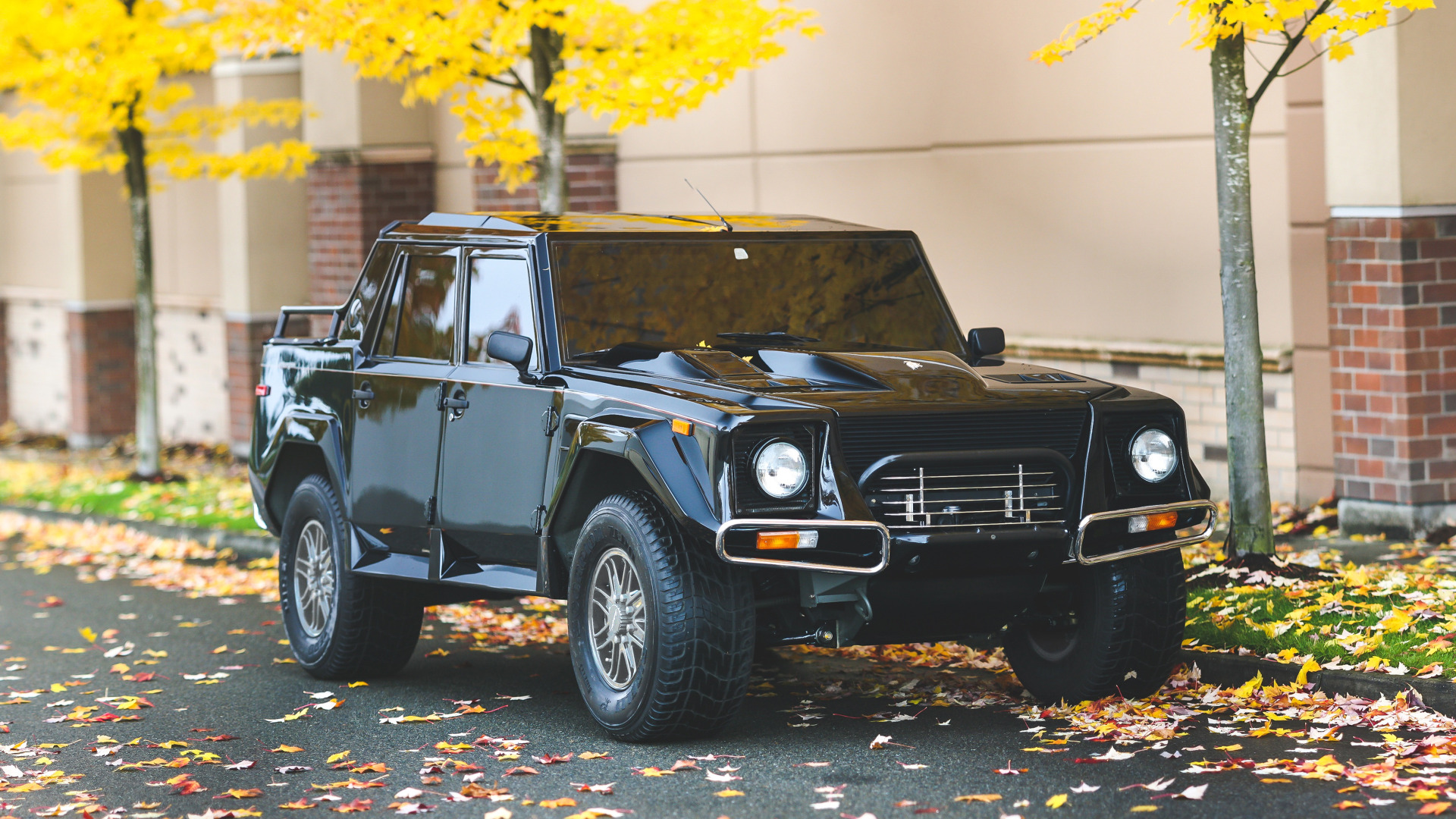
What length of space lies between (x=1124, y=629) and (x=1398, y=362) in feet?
13.8

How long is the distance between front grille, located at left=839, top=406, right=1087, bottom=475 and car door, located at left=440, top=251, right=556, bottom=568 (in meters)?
1.32

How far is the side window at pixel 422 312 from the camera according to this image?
7.68 meters

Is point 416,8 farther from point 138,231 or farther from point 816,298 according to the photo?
point 138,231

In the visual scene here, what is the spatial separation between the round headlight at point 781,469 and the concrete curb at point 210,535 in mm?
7301

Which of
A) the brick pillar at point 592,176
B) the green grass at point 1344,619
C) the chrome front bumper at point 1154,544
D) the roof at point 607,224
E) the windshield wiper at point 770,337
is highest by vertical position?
the brick pillar at point 592,176

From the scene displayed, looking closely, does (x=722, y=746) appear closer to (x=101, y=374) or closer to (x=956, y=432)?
(x=956, y=432)

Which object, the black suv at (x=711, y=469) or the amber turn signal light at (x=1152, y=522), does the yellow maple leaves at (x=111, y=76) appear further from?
the amber turn signal light at (x=1152, y=522)

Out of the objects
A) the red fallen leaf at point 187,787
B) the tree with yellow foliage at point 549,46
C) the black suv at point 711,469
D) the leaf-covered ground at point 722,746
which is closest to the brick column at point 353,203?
the tree with yellow foliage at point 549,46

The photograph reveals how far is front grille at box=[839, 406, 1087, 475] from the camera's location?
6.09m

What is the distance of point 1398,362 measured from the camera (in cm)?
1006

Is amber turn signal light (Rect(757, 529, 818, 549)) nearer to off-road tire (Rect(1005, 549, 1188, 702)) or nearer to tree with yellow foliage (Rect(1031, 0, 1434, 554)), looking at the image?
off-road tire (Rect(1005, 549, 1188, 702))

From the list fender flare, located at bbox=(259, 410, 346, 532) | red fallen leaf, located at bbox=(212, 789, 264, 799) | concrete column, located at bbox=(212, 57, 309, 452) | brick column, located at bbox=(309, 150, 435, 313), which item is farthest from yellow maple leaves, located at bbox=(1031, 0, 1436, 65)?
concrete column, located at bbox=(212, 57, 309, 452)

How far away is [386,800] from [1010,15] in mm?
7989

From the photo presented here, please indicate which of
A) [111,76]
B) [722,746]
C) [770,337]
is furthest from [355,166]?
[722,746]
